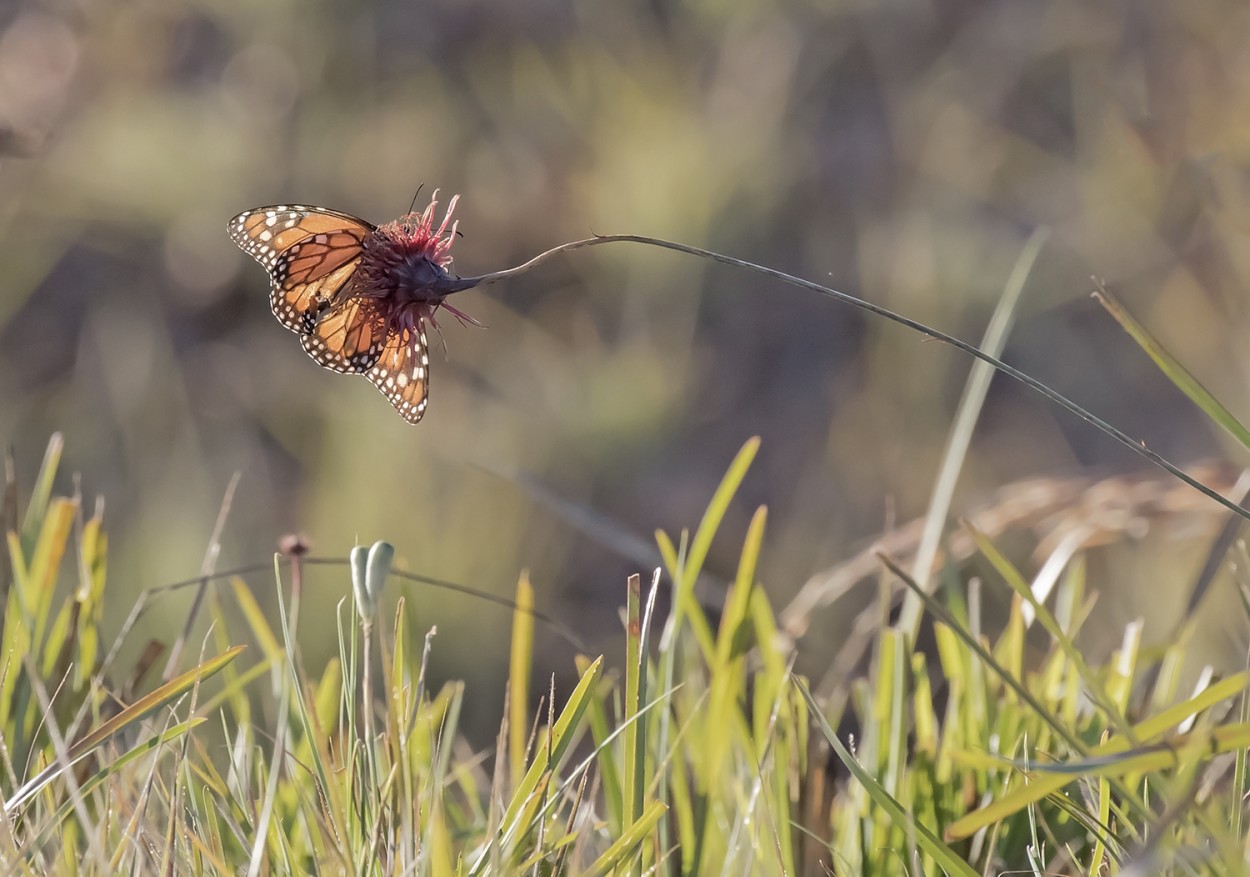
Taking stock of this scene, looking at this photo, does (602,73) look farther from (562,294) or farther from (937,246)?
(937,246)

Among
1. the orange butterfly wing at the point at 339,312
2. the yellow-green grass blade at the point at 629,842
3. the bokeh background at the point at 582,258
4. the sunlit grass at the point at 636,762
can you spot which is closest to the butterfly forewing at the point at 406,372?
the orange butterfly wing at the point at 339,312

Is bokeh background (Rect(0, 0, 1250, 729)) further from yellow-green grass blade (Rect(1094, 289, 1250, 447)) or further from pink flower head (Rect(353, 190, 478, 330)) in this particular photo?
yellow-green grass blade (Rect(1094, 289, 1250, 447))

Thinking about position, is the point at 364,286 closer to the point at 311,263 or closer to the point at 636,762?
the point at 311,263

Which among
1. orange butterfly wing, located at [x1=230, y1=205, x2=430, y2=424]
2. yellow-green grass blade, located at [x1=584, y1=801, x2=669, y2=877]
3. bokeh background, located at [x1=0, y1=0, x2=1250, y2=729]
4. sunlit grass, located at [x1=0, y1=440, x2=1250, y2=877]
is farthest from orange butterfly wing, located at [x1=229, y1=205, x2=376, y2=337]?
bokeh background, located at [x1=0, y1=0, x2=1250, y2=729]

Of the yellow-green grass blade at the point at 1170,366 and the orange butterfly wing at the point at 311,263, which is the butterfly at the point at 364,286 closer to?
the orange butterfly wing at the point at 311,263

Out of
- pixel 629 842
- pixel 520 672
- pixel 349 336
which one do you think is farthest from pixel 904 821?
pixel 349 336
